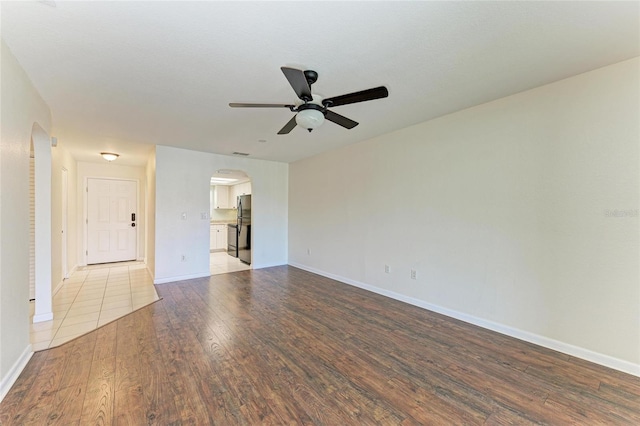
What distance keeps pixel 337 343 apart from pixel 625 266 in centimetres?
253

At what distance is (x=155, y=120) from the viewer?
136 inches

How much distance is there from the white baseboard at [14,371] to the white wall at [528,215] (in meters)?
3.93

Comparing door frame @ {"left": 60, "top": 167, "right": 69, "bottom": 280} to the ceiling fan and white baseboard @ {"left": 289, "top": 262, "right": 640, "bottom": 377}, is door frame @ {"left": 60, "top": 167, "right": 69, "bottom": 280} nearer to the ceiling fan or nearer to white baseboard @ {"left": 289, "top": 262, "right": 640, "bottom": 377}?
the ceiling fan

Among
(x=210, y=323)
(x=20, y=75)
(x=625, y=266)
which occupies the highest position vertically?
(x=20, y=75)

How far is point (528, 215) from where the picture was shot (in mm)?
2732

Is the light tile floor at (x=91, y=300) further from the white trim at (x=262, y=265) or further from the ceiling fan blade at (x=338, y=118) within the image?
the ceiling fan blade at (x=338, y=118)

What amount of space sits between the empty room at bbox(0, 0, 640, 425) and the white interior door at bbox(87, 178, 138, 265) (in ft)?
7.75

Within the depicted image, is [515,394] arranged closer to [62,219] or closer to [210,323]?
[210,323]

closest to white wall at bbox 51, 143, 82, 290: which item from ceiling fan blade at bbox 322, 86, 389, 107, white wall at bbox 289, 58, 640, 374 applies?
ceiling fan blade at bbox 322, 86, 389, 107

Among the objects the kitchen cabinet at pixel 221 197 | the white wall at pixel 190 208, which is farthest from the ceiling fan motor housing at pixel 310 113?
the kitchen cabinet at pixel 221 197

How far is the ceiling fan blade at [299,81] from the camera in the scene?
1.78 m

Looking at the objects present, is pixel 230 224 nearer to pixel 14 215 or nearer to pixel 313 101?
pixel 14 215

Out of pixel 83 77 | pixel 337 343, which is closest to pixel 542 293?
pixel 337 343

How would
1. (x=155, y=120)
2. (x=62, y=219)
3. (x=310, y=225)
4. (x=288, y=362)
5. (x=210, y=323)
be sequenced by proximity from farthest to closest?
1. (x=310, y=225)
2. (x=62, y=219)
3. (x=155, y=120)
4. (x=210, y=323)
5. (x=288, y=362)
